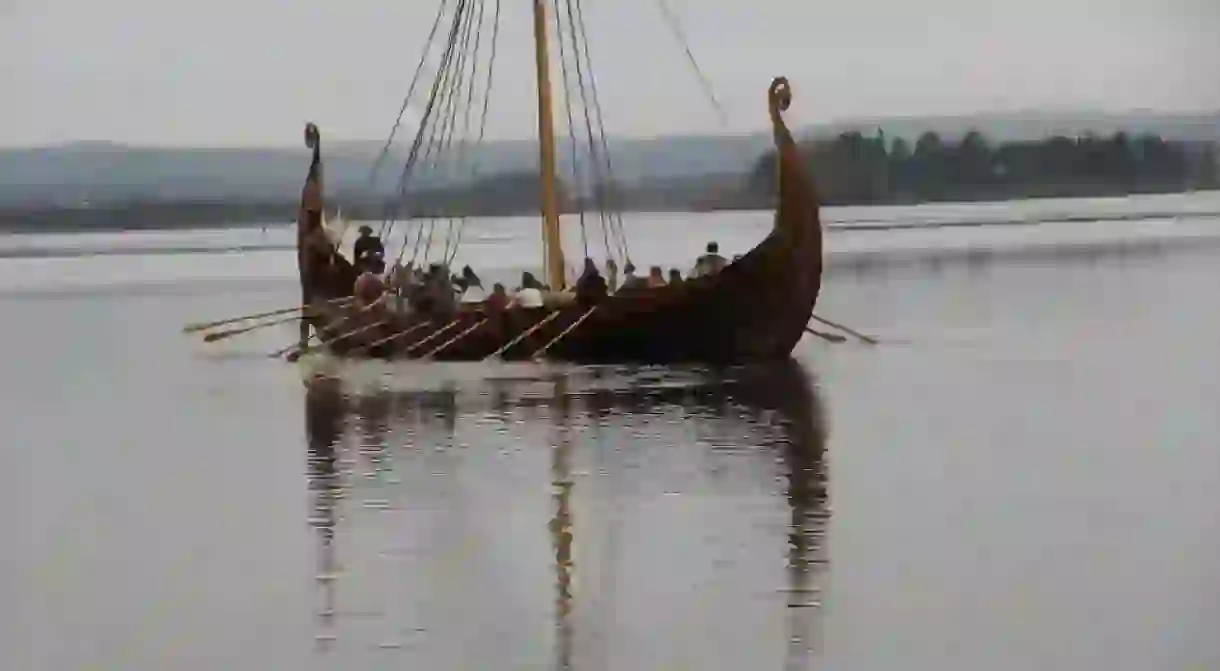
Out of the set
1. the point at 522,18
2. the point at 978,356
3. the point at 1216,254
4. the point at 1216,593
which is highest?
the point at 522,18

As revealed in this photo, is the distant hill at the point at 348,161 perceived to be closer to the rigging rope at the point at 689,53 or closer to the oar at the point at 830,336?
the rigging rope at the point at 689,53

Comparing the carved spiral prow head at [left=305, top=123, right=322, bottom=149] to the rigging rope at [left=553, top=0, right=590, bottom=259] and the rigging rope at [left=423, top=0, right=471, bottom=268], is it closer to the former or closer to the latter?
the rigging rope at [left=423, top=0, right=471, bottom=268]

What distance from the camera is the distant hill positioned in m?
2.90

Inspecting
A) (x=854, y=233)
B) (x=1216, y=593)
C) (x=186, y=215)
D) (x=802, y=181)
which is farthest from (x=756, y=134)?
(x=1216, y=593)

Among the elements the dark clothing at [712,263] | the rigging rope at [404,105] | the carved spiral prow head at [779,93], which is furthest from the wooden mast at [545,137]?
the carved spiral prow head at [779,93]

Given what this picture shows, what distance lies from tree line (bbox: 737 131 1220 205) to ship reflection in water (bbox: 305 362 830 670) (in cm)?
44

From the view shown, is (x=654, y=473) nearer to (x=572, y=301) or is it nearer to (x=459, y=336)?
(x=572, y=301)

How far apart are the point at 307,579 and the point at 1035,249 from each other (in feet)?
5.84

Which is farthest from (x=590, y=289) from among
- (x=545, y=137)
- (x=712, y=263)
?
(x=545, y=137)

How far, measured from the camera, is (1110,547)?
7.14 feet

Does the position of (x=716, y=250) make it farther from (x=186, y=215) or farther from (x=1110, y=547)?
(x=1110, y=547)

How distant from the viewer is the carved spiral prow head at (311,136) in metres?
2.96

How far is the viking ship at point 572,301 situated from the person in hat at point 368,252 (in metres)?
0.03

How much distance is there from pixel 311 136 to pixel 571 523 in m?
1.08
